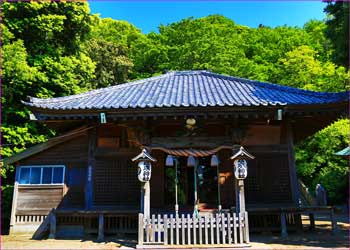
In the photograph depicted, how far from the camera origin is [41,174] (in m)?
13.0

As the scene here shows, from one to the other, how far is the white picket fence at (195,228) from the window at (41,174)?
5325 mm

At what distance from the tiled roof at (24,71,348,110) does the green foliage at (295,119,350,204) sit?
10365mm

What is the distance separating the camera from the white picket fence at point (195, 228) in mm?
8867

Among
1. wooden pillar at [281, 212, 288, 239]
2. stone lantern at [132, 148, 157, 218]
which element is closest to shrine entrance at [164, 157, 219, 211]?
stone lantern at [132, 148, 157, 218]

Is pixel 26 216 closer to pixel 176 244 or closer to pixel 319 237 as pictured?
pixel 176 244

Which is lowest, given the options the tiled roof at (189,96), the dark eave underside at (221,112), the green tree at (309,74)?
the dark eave underside at (221,112)

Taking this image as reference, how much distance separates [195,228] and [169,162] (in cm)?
237

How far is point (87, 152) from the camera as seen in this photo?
1261cm

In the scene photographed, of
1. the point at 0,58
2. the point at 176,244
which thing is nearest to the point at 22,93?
the point at 0,58

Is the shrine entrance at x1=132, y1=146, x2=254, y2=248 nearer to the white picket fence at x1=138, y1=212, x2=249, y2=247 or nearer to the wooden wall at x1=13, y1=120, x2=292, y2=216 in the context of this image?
the white picket fence at x1=138, y1=212, x2=249, y2=247

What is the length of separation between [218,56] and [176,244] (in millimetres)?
20473

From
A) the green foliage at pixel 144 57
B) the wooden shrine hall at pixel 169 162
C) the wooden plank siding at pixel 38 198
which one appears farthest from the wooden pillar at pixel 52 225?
the green foliage at pixel 144 57

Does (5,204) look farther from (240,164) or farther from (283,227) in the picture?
(283,227)

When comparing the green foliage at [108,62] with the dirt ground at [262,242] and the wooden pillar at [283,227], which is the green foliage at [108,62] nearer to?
the dirt ground at [262,242]
